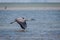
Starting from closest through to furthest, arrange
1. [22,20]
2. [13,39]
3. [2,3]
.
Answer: [13,39]
[22,20]
[2,3]

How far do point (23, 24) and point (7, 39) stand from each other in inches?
41.3

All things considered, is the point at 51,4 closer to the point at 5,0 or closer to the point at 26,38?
the point at 5,0

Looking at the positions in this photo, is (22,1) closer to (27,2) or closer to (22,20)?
(27,2)

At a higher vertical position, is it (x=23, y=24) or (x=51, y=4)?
(x=23, y=24)

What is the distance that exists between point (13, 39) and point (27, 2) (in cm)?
2097

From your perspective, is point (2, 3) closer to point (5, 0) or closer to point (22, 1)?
point (5, 0)

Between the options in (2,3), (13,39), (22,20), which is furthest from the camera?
(2,3)

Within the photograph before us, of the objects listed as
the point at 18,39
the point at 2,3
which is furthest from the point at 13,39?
the point at 2,3

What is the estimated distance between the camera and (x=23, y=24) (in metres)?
6.80

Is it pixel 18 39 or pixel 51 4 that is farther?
pixel 51 4

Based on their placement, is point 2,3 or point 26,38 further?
point 2,3

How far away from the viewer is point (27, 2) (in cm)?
2669

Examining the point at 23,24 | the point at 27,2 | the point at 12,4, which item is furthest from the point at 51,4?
the point at 23,24

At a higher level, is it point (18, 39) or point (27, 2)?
point (18, 39)
